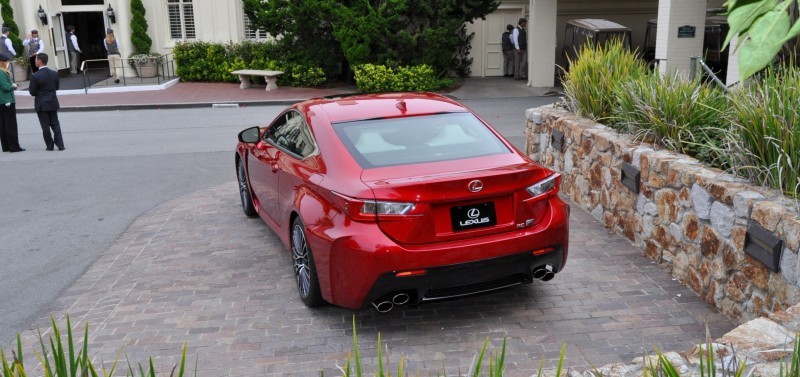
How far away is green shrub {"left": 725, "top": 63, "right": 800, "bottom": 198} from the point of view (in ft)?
17.1

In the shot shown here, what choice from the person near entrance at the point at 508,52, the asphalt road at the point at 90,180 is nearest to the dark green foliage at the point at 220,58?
the asphalt road at the point at 90,180

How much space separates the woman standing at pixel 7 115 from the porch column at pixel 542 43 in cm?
1414

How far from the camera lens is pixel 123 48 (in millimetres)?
25984

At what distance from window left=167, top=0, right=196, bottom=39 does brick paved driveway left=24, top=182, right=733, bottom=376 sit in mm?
20461

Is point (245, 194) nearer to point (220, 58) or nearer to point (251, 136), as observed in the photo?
point (251, 136)

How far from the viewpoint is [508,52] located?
24.7 m

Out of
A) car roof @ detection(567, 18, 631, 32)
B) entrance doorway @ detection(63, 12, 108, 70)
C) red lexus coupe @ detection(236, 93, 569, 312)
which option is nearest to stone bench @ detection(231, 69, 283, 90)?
entrance doorway @ detection(63, 12, 108, 70)

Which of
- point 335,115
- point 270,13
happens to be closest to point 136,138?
point 270,13

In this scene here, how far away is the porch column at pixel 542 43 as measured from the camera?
2212 cm

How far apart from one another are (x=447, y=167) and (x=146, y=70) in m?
22.6

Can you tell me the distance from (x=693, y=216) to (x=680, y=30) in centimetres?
1117

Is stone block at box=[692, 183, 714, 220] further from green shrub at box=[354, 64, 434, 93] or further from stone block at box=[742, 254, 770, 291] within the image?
green shrub at box=[354, 64, 434, 93]

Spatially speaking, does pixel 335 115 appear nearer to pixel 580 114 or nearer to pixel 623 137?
pixel 623 137

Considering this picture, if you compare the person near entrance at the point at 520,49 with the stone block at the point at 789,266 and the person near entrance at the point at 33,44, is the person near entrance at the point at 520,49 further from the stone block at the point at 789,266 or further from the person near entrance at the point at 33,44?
the stone block at the point at 789,266
